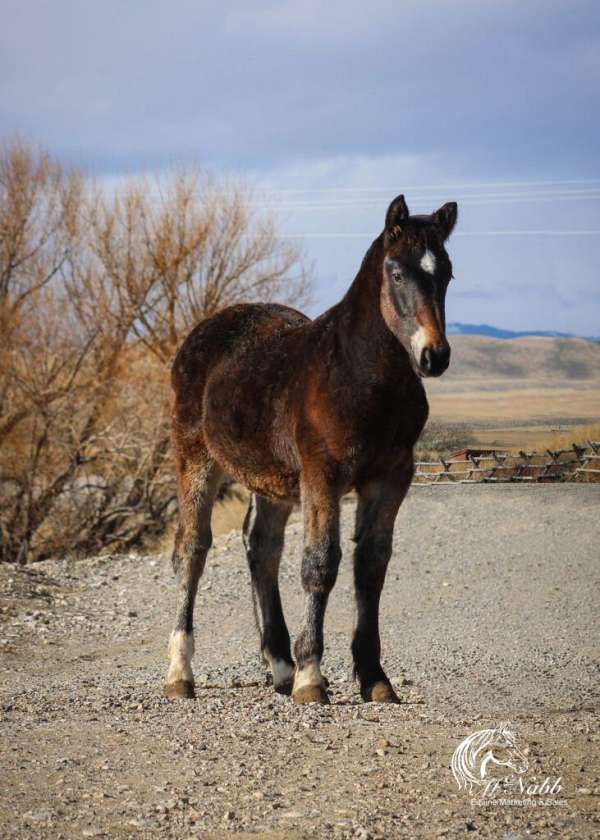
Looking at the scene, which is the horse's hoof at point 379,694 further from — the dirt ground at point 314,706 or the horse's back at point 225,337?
the horse's back at point 225,337

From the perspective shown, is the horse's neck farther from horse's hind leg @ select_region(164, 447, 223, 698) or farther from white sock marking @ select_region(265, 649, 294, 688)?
white sock marking @ select_region(265, 649, 294, 688)

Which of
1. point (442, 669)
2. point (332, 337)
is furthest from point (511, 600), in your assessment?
point (332, 337)

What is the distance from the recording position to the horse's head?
5.09 m

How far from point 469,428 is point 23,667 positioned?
8.38 meters

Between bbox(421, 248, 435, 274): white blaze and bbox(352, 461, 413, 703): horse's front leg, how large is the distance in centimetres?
112

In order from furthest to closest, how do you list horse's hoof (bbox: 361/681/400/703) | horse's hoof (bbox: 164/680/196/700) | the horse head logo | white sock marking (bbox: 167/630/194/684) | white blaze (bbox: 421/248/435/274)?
white sock marking (bbox: 167/630/194/684) → horse's hoof (bbox: 164/680/196/700) → horse's hoof (bbox: 361/681/400/703) → white blaze (bbox: 421/248/435/274) → the horse head logo

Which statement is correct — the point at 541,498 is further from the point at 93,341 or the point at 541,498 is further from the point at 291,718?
the point at 291,718

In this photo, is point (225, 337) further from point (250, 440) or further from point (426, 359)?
point (426, 359)

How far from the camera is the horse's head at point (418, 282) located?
509cm

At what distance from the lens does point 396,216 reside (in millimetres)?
5441

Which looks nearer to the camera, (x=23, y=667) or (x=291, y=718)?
(x=291, y=718)

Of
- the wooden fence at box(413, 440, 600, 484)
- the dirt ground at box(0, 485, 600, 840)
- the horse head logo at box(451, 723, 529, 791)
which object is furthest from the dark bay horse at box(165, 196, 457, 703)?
the wooden fence at box(413, 440, 600, 484)

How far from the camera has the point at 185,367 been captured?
715cm

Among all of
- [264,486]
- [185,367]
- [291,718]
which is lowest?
[291,718]
